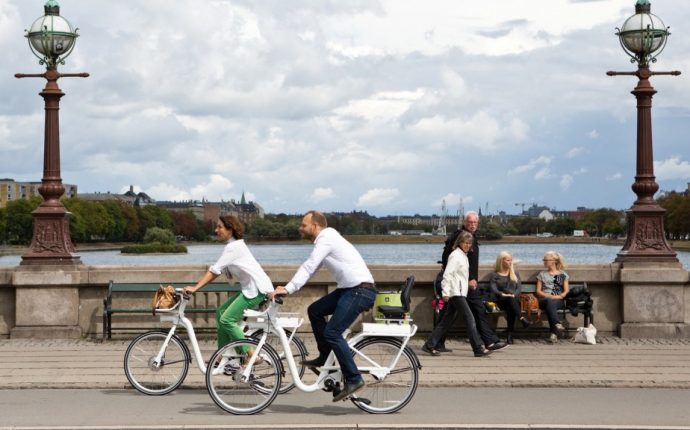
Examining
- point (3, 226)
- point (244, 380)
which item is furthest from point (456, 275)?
point (3, 226)

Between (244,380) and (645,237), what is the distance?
24.3 ft

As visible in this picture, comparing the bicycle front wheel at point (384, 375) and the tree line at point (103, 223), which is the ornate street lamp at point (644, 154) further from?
the tree line at point (103, 223)

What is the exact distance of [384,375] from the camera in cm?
857

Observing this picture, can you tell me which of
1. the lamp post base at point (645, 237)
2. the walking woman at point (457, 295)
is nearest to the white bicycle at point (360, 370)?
the walking woman at point (457, 295)

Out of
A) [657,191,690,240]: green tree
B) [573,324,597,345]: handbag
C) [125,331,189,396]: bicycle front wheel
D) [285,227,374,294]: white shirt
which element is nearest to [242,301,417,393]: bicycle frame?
[285,227,374,294]: white shirt

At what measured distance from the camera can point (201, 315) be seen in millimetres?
14141

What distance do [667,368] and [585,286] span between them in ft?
8.72

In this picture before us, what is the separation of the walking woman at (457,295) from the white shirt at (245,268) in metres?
3.21

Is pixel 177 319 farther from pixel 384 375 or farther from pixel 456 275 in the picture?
pixel 456 275

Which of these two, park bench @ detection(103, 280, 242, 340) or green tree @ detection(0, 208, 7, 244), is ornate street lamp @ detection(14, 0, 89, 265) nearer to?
park bench @ detection(103, 280, 242, 340)

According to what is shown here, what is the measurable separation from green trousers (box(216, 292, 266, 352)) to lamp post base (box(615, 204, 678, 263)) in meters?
6.45

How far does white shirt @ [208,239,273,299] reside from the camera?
938cm

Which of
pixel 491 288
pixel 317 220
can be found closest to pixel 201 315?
pixel 491 288

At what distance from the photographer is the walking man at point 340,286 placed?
27.6 ft
